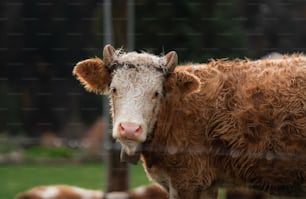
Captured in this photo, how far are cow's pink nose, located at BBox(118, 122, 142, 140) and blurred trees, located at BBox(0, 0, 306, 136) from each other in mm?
1693

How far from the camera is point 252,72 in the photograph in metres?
6.18

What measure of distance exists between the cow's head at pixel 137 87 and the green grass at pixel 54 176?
12.4 feet

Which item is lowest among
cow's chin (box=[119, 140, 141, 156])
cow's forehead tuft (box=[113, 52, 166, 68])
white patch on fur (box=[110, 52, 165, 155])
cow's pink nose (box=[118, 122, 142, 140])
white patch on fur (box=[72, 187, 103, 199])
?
white patch on fur (box=[72, 187, 103, 199])

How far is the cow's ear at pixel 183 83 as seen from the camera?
5906 millimetres

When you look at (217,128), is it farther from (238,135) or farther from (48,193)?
(48,193)

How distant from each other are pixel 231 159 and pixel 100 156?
693 cm

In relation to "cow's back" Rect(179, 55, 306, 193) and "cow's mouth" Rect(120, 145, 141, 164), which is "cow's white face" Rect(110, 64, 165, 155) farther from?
"cow's back" Rect(179, 55, 306, 193)

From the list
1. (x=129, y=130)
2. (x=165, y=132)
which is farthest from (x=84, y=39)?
(x=129, y=130)

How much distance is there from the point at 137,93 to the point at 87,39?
6109 mm

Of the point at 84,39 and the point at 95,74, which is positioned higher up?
the point at 84,39

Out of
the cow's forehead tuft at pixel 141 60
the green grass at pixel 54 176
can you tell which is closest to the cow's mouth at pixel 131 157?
the cow's forehead tuft at pixel 141 60

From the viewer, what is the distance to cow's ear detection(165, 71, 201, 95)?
5.91m

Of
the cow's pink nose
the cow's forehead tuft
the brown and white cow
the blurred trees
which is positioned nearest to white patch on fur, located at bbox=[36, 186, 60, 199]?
the blurred trees

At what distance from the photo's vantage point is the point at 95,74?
20.2 feet
